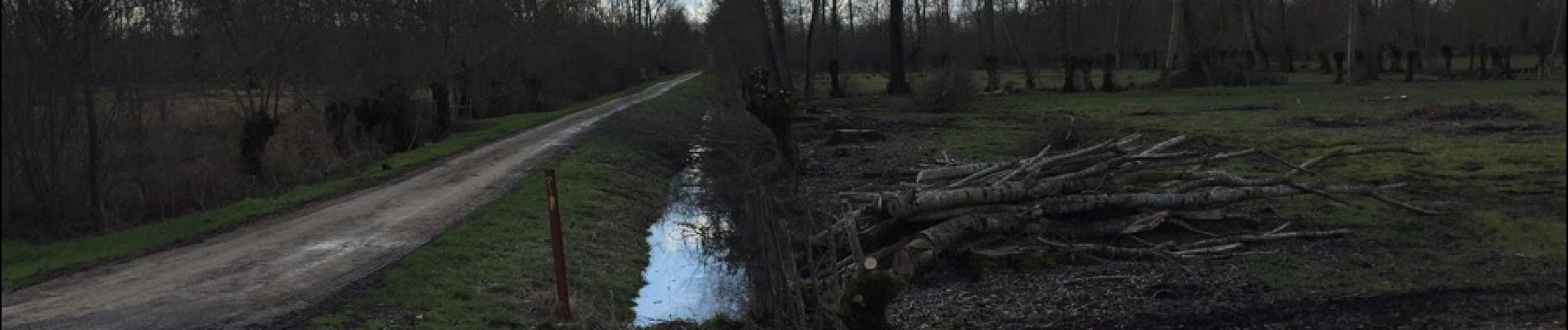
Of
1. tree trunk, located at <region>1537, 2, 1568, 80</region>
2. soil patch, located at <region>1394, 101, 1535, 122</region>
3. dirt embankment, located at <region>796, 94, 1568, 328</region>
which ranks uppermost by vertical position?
tree trunk, located at <region>1537, 2, 1568, 80</region>

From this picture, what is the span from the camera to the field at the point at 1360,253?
24.7 feet

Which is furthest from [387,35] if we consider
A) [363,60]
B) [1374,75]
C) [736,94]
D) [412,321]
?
[1374,75]

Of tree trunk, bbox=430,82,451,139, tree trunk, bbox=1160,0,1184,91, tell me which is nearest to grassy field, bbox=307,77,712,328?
tree trunk, bbox=430,82,451,139

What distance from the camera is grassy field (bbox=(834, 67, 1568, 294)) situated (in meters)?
8.46

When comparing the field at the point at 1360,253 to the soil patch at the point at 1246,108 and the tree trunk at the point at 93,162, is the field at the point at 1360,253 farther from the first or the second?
the tree trunk at the point at 93,162

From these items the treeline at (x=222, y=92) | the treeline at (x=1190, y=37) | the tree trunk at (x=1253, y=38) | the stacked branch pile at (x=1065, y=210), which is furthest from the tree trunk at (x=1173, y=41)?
the stacked branch pile at (x=1065, y=210)

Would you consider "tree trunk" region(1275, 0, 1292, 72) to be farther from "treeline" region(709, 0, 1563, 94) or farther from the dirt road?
the dirt road

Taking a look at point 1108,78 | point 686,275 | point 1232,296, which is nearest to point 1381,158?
point 1232,296

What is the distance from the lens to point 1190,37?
42.6 m

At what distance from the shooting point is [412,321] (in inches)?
329

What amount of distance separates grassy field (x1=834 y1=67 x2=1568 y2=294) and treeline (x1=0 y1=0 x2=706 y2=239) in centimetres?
720

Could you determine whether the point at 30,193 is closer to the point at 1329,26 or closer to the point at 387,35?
the point at 387,35

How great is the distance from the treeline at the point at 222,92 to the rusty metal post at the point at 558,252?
316 centimetres

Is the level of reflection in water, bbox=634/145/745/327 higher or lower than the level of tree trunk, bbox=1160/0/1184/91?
lower
